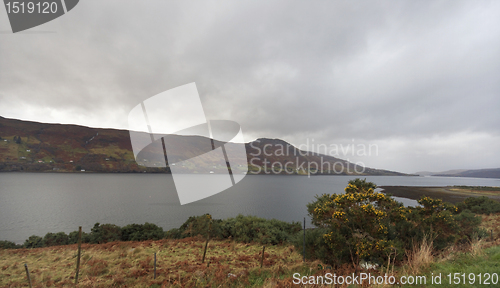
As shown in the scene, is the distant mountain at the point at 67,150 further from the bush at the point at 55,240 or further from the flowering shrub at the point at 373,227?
the flowering shrub at the point at 373,227

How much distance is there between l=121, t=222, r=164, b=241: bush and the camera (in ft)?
58.2

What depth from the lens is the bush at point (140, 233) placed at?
17750 mm

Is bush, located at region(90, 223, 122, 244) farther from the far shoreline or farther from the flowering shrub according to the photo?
the far shoreline

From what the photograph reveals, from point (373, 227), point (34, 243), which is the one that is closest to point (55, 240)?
point (34, 243)

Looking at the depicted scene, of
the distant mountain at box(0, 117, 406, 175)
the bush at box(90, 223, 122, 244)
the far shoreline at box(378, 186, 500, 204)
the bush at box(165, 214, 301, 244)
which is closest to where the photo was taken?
the bush at box(165, 214, 301, 244)

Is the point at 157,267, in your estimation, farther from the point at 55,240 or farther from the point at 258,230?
the point at 55,240

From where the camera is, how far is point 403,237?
349 inches

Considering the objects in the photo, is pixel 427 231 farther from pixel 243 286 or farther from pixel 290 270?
pixel 243 286

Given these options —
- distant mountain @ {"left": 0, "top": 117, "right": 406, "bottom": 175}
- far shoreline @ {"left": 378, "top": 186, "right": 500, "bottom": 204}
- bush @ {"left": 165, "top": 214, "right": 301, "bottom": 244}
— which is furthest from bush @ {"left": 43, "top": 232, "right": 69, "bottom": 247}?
distant mountain @ {"left": 0, "top": 117, "right": 406, "bottom": 175}

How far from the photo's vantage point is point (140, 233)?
1814 centimetres

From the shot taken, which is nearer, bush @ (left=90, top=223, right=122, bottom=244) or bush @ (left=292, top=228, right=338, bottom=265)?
bush @ (left=292, top=228, right=338, bottom=265)

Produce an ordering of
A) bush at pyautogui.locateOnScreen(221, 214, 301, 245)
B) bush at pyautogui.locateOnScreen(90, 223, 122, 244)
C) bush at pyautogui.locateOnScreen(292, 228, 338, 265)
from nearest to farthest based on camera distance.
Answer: bush at pyautogui.locateOnScreen(292, 228, 338, 265), bush at pyautogui.locateOnScreen(221, 214, 301, 245), bush at pyautogui.locateOnScreen(90, 223, 122, 244)

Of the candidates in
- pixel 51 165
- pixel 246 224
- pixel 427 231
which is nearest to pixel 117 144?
pixel 51 165

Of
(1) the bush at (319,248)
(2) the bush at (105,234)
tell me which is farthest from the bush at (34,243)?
(1) the bush at (319,248)
